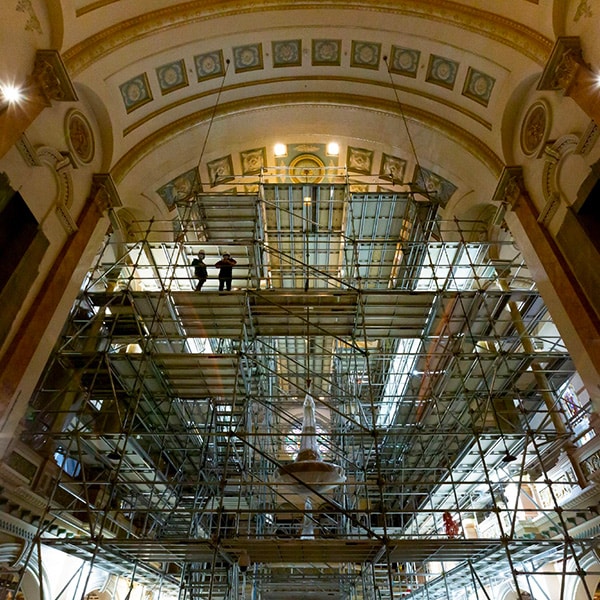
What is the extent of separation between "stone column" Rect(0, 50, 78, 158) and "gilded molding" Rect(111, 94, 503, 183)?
260 centimetres

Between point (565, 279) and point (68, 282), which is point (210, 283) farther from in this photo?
point (565, 279)

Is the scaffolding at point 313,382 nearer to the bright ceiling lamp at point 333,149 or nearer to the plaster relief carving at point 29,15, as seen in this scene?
the bright ceiling lamp at point 333,149

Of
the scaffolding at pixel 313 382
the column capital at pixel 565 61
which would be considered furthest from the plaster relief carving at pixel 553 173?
the scaffolding at pixel 313 382

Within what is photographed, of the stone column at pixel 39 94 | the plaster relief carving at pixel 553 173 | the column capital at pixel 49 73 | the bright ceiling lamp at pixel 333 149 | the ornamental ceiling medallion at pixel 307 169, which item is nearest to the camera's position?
the stone column at pixel 39 94

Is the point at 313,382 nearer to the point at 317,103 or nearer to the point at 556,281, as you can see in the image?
the point at 556,281

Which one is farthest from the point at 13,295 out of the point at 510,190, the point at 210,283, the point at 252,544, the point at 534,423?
the point at 534,423

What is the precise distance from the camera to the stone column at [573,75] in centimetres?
623

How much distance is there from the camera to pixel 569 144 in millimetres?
7039

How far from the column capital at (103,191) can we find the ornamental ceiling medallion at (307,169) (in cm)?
497

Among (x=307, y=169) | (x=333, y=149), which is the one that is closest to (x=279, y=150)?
(x=307, y=169)

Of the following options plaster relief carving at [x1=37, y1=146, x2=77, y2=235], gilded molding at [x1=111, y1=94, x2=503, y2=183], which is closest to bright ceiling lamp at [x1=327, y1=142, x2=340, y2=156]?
gilded molding at [x1=111, y1=94, x2=503, y2=183]

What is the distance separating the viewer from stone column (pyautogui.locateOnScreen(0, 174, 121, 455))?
20.0 feet

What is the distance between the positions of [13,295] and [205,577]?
1244 cm

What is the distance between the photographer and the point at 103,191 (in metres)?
8.48
